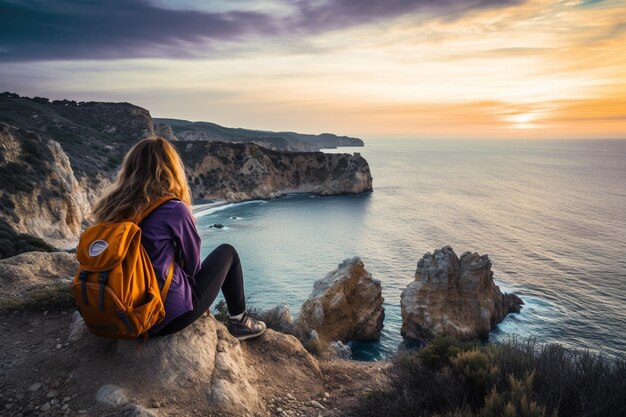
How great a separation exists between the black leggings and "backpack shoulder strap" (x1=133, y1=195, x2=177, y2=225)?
721mm

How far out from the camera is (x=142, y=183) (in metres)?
Result: 4.07

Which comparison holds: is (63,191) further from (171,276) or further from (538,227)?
(538,227)

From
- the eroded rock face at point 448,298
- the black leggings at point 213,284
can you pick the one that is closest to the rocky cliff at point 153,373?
the black leggings at point 213,284

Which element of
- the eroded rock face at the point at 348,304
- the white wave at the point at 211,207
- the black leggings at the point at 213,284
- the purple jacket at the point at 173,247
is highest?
the purple jacket at the point at 173,247

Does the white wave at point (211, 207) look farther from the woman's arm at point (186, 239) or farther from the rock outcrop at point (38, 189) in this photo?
the woman's arm at point (186, 239)

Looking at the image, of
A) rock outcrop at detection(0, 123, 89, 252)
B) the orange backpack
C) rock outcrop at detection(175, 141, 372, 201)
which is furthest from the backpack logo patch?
rock outcrop at detection(175, 141, 372, 201)

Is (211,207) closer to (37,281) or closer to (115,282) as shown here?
(37,281)

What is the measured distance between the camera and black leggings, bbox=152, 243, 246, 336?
4.31m

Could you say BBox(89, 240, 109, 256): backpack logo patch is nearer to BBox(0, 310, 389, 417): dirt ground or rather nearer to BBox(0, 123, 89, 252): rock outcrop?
BBox(0, 310, 389, 417): dirt ground

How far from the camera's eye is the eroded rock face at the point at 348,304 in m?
21.8

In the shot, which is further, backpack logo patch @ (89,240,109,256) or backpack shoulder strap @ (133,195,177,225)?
backpack shoulder strap @ (133,195,177,225)

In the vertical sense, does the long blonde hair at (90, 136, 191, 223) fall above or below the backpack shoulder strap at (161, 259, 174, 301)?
above

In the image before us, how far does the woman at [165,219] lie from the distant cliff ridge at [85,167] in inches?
545

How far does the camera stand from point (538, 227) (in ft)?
152
